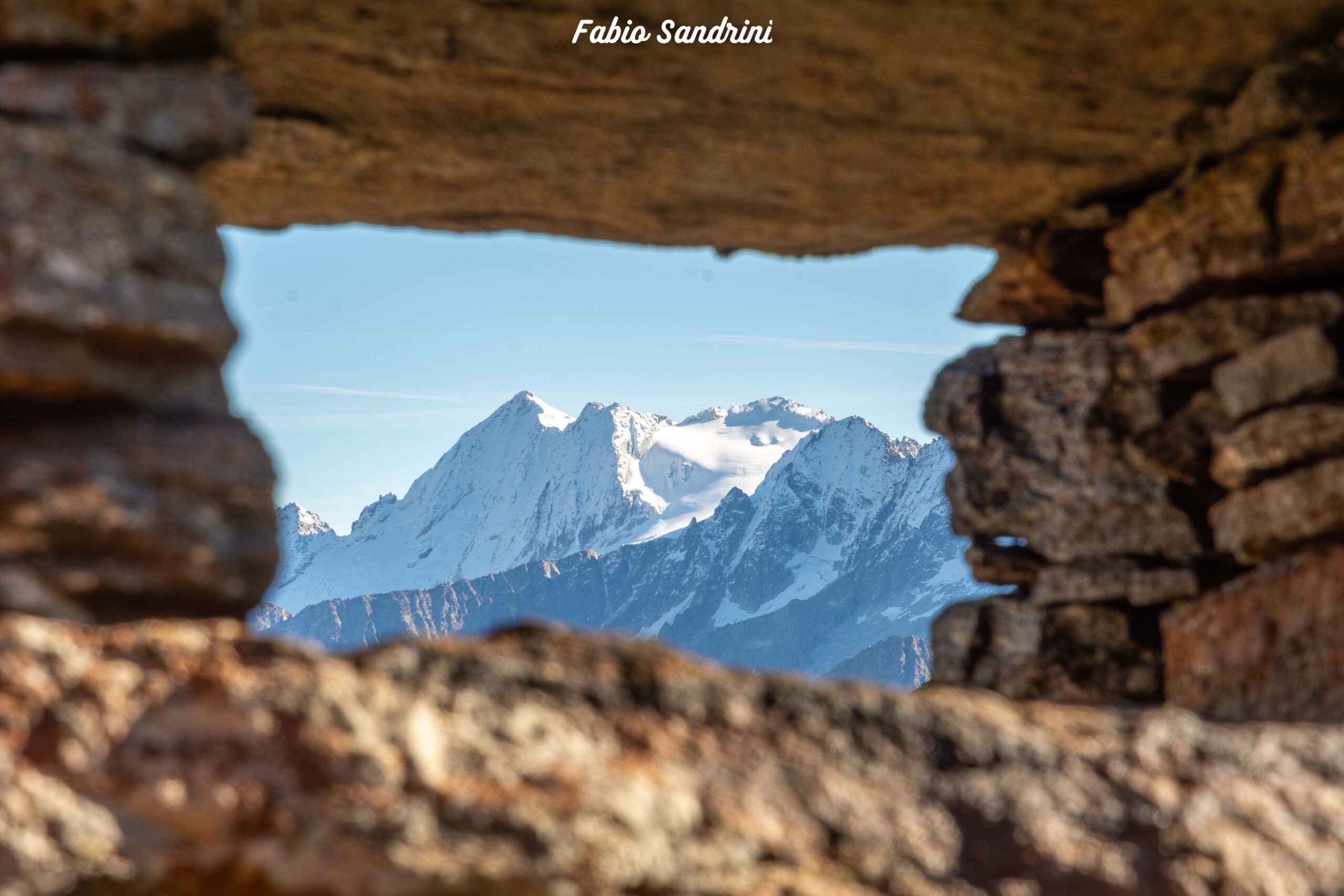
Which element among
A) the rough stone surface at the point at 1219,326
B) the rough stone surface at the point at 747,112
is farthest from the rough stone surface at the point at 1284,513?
the rough stone surface at the point at 747,112

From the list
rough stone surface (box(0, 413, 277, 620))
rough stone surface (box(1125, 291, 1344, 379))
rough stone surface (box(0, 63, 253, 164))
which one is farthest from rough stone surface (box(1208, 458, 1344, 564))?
rough stone surface (box(0, 63, 253, 164))

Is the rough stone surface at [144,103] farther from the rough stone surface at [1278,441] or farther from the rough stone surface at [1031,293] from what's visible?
the rough stone surface at [1031,293]

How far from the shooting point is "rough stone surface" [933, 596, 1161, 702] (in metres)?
8.22

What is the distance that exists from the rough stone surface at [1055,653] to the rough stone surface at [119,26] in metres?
6.69

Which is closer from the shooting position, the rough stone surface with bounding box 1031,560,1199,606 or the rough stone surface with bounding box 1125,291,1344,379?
the rough stone surface with bounding box 1125,291,1344,379

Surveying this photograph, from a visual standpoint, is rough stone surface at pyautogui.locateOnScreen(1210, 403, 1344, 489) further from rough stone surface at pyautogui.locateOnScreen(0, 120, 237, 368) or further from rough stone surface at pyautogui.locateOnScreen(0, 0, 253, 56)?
rough stone surface at pyautogui.locateOnScreen(0, 0, 253, 56)

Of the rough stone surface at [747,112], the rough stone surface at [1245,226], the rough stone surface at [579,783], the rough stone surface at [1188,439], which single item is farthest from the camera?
the rough stone surface at [1188,439]

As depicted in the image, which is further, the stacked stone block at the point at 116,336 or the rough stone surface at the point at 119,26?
the rough stone surface at the point at 119,26

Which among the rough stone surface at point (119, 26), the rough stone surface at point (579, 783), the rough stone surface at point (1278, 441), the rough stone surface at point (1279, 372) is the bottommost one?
the rough stone surface at point (579, 783)

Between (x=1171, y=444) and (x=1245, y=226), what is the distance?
1.62 meters

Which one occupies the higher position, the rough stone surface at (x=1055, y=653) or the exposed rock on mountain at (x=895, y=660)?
the rough stone surface at (x=1055, y=653)

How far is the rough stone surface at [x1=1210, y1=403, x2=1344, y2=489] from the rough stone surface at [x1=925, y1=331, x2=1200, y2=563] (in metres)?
0.98

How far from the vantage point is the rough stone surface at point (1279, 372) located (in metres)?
6.83

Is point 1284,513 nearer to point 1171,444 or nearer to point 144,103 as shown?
point 1171,444
